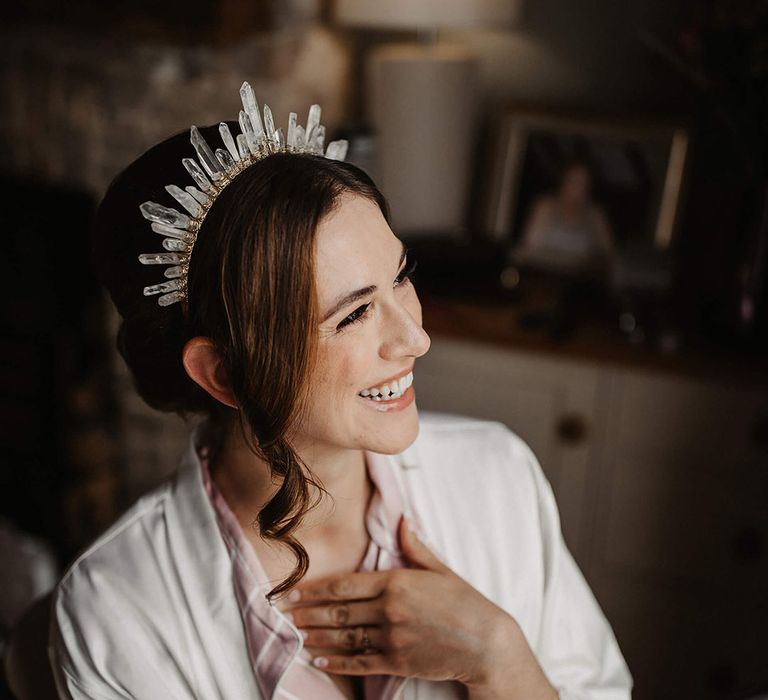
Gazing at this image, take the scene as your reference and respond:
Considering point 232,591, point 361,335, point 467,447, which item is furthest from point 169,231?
point 467,447

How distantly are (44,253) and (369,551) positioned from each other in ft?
4.73

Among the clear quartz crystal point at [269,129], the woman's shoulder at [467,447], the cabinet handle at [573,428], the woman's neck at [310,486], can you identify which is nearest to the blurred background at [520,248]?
the cabinet handle at [573,428]

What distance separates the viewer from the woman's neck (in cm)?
114

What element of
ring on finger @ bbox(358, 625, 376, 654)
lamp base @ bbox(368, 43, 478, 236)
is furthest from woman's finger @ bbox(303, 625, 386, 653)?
lamp base @ bbox(368, 43, 478, 236)

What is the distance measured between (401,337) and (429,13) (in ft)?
4.51

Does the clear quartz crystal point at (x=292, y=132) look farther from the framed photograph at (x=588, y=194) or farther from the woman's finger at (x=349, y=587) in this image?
the framed photograph at (x=588, y=194)

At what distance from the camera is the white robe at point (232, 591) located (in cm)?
107

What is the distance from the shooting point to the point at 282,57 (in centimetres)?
227

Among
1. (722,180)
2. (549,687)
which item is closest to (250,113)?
(549,687)

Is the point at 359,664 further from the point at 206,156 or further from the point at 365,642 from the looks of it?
the point at 206,156

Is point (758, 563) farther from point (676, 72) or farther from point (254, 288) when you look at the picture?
point (254, 288)

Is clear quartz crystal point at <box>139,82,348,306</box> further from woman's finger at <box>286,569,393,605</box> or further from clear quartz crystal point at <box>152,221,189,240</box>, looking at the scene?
woman's finger at <box>286,569,393,605</box>

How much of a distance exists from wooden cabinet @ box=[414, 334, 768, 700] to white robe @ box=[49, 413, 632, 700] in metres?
0.73

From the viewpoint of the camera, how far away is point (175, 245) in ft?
3.14
